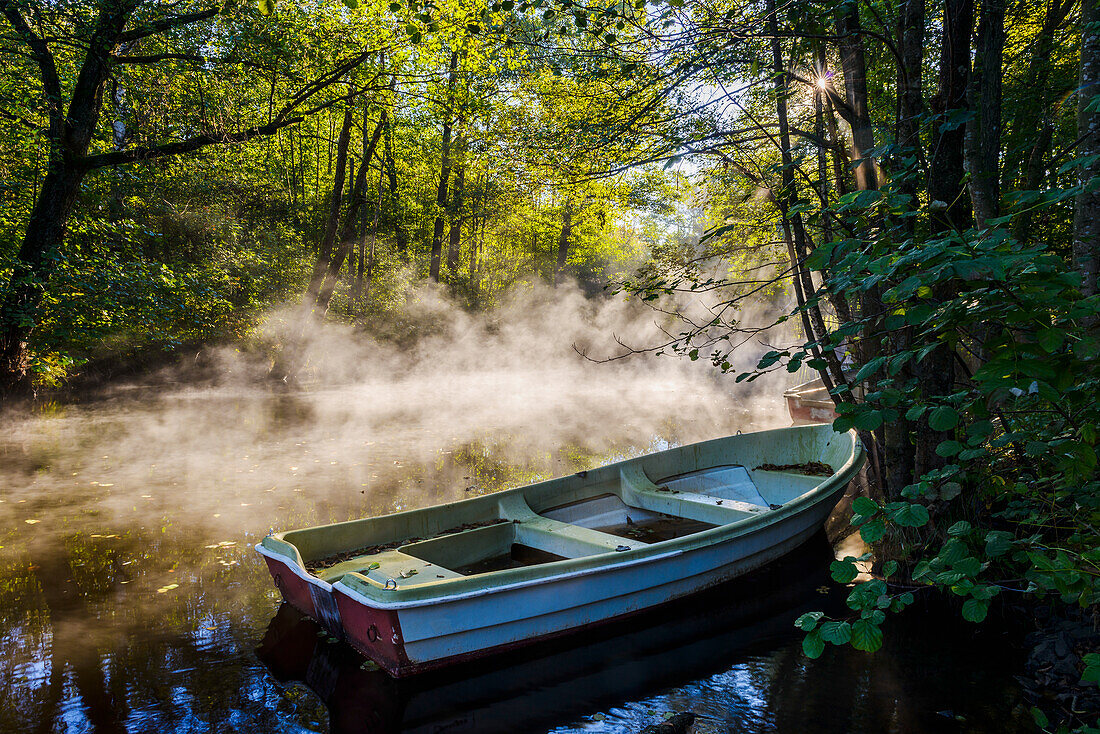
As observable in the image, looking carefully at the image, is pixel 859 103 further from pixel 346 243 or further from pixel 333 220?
pixel 346 243

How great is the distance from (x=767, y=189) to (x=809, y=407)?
20.4 feet

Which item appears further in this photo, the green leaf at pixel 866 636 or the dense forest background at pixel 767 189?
the dense forest background at pixel 767 189

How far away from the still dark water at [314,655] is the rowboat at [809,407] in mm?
4926

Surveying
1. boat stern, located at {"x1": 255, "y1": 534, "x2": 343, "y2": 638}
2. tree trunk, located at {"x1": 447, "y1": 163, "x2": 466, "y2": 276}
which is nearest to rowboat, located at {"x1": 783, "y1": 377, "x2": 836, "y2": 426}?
boat stern, located at {"x1": 255, "y1": 534, "x2": 343, "y2": 638}

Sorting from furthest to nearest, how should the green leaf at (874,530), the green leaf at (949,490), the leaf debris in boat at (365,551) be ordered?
the leaf debris in boat at (365,551)
the green leaf at (949,490)
the green leaf at (874,530)

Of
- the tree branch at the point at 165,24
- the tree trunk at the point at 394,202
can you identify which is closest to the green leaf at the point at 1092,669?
the tree branch at the point at 165,24

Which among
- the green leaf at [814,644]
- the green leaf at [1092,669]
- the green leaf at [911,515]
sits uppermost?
the green leaf at [911,515]

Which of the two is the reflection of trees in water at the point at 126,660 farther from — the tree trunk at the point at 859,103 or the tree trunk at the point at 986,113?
the tree trunk at the point at 859,103

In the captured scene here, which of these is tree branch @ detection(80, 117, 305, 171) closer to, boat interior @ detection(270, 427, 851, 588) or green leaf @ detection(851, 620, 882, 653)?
boat interior @ detection(270, 427, 851, 588)

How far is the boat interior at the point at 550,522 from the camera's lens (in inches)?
198

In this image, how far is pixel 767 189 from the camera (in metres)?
7.02

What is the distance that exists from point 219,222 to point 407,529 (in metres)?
14.7

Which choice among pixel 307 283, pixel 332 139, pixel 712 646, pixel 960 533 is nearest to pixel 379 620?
pixel 712 646

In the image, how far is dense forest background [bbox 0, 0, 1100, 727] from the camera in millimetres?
2012
